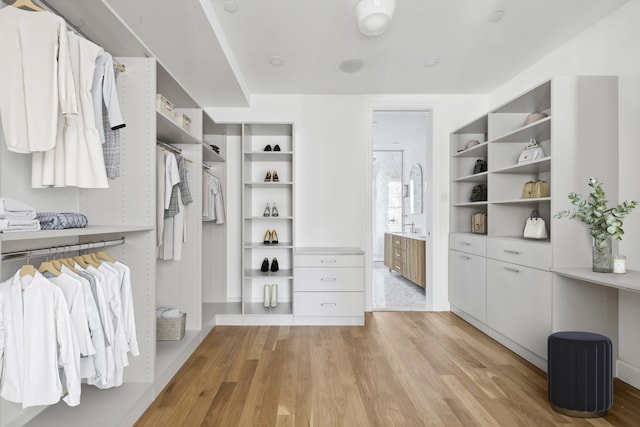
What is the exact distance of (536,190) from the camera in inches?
108

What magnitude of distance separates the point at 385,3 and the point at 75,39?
174 centimetres

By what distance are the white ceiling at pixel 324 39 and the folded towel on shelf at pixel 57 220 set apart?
978 millimetres

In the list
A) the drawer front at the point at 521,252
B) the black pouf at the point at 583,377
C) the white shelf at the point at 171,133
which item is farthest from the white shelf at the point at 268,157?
the black pouf at the point at 583,377

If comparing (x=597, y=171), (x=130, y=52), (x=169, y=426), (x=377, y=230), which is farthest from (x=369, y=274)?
(x=377, y=230)

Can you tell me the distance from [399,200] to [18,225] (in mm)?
7189

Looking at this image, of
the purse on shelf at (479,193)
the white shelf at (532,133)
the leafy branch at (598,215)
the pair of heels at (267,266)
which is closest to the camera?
the leafy branch at (598,215)

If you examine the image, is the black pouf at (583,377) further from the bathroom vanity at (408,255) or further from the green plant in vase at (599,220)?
the bathroom vanity at (408,255)

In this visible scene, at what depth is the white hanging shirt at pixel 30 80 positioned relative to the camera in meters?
1.30

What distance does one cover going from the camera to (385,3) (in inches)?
84.7

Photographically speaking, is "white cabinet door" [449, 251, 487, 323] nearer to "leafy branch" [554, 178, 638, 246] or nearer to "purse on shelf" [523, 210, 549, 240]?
"purse on shelf" [523, 210, 549, 240]

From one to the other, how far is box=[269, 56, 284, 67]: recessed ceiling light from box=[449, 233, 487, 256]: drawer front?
2557 mm

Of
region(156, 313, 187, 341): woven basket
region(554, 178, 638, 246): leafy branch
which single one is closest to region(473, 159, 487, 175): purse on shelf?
region(554, 178, 638, 246): leafy branch

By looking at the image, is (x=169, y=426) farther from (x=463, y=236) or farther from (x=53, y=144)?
(x=463, y=236)

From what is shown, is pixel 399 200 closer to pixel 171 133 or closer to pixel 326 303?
pixel 326 303
